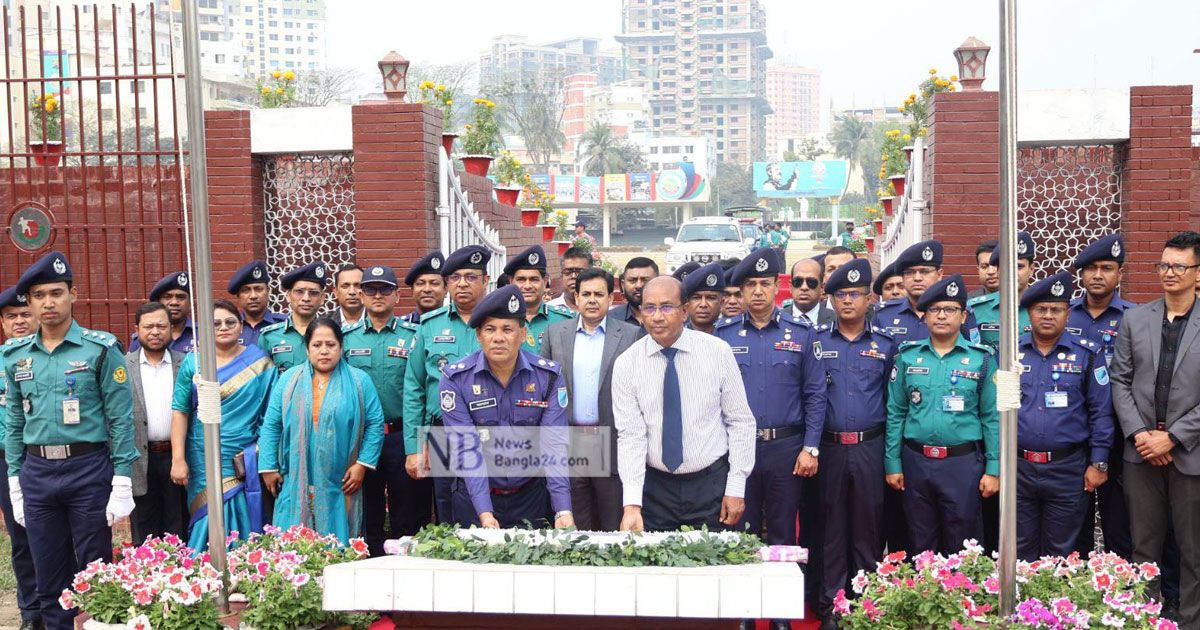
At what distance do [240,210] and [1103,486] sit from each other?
17.7 feet

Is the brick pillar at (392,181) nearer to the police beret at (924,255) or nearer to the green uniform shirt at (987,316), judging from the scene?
the police beret at (924,255)

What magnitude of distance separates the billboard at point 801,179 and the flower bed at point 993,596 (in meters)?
70.5

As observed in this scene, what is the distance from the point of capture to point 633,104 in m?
117

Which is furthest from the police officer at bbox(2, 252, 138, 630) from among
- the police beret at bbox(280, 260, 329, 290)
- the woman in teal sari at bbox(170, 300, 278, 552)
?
the police beret at bbox(280, 260, 329, 290)

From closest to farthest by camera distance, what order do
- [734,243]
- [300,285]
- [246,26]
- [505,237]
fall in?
[300,285], [505,237], [734,243], [246,26]

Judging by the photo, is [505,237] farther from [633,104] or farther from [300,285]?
[633,104]

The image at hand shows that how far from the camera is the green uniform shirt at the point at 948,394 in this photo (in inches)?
188

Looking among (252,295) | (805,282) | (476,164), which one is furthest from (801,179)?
(252,295)


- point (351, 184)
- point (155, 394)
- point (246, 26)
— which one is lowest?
point (155, 394)

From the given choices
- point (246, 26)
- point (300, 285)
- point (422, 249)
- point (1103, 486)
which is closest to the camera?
point (1103, 486)

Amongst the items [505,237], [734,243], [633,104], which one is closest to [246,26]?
[633,104]

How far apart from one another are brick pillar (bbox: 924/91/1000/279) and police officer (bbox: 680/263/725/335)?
218 centimetres

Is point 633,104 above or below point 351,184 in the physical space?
above

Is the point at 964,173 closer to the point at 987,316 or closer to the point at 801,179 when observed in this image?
the point at 987,316
